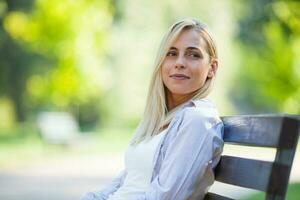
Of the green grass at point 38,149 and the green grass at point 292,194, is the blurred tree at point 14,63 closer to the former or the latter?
the green grass at point 38,149

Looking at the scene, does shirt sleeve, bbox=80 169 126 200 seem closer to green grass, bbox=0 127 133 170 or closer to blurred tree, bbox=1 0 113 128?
green grass, bbox=0 127 133 170

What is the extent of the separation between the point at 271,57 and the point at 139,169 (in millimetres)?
18019

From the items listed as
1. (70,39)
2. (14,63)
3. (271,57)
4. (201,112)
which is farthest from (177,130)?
(14,63)

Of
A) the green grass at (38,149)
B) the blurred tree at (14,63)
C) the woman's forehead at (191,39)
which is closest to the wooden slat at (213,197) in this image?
the woman's forehead at (191,39)

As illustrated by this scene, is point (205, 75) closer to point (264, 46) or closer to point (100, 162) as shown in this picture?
point (100, 162)

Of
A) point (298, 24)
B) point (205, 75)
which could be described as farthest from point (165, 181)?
point (298, 24)

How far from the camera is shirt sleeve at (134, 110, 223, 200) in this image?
266 centimetres

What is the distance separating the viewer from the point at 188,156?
2.68 meters

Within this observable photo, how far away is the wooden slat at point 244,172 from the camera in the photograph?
7.66 ft

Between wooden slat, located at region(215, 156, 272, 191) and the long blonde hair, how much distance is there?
1.33 feet

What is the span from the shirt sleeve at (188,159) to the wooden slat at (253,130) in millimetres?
55

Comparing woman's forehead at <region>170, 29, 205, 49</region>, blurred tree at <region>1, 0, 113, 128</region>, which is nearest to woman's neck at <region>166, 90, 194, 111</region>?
woman's forehead at <region>170, 29, 205, 49</region>

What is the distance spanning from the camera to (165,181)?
2.70 meters

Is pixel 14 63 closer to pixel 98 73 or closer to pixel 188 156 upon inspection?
pixel 98 73
